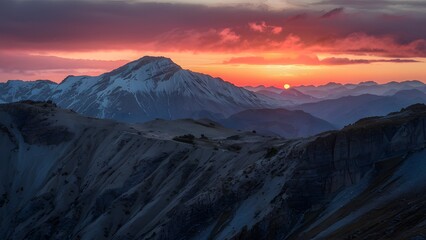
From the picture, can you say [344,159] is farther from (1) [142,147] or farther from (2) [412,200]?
(1) [142,147]

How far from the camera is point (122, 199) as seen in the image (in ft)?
282

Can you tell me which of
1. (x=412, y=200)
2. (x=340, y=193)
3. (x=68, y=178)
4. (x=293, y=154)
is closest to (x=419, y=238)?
(x=412, y=200)

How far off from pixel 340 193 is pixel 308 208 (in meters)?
3.21

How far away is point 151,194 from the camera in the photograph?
8381cm

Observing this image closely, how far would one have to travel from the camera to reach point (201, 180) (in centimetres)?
7550

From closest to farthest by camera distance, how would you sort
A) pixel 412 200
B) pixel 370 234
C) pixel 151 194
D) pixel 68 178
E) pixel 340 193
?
pixel 370 234 < pixel 412 200 < pixel 340 193 < pixel 151 194 < pixel 68 178

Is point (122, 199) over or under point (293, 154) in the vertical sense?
under

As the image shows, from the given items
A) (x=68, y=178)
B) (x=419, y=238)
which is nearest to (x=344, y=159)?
(x=419, y=238)

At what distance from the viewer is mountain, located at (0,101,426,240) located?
2041 inches

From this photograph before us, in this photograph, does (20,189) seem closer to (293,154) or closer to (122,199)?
(122,199)

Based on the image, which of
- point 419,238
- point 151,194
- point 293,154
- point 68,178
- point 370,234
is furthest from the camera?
point 68,178

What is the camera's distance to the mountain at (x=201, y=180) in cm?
5184

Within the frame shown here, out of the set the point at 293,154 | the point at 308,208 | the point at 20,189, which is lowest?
the point at 20,189

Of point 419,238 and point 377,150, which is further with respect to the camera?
point 377,150
